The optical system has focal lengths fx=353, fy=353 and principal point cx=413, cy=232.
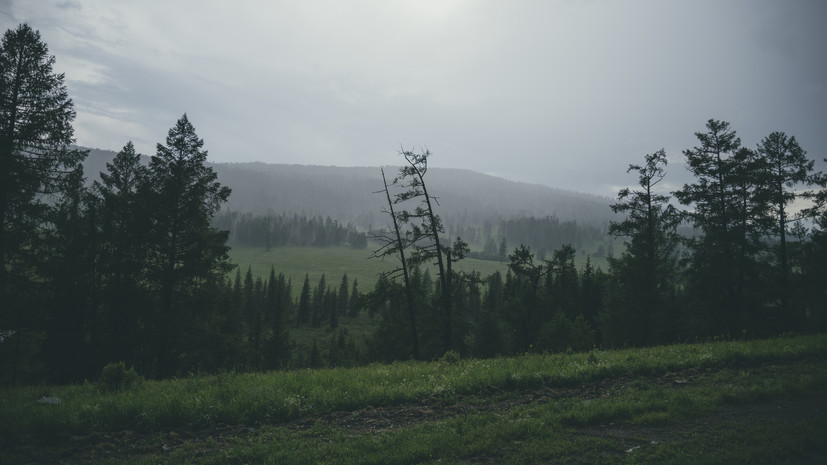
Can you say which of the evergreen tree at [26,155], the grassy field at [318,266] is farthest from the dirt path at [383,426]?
the grassy field at [318,266]

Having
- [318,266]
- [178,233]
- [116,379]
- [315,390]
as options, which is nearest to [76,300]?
[178,233]

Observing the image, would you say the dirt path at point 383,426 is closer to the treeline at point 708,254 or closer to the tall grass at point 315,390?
the tall grass at point 315,390

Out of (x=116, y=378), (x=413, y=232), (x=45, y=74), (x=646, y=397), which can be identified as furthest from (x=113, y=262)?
(x=646, y=397)

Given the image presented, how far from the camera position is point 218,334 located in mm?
22844

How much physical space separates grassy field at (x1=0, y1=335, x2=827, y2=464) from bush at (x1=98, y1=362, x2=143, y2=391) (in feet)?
0.90

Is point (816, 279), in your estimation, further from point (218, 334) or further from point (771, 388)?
point (218, 334)

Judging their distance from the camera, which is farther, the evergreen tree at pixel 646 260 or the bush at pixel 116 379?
the evergreen tree at pixel 646 260

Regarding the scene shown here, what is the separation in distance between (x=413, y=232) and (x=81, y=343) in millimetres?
23621

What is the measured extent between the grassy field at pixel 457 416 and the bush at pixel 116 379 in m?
0.27

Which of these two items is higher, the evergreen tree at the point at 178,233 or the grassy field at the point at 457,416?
the evergreen tree at the point at 178,233

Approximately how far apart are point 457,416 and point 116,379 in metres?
9.63

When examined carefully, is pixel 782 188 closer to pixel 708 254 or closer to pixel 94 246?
pixel 708 254

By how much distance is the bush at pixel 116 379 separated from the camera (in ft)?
32.0

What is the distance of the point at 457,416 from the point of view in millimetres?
7441
